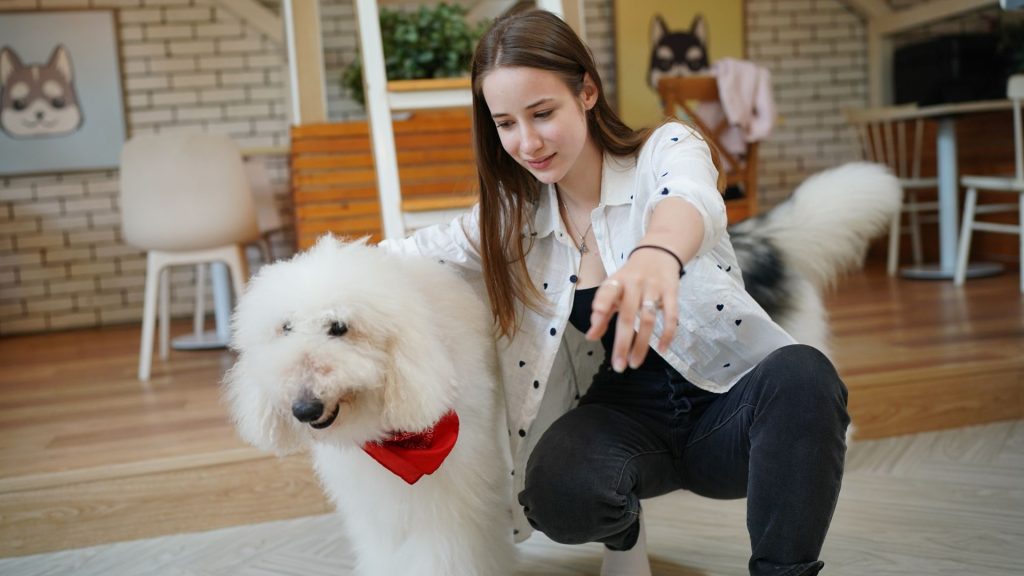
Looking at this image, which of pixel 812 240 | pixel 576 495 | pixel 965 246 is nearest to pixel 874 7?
pixel 965 246

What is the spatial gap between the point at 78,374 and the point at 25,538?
144 cm

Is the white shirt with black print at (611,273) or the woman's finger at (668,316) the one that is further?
the white shirt with black print at (611,273)

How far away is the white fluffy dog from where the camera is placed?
3.92 feet

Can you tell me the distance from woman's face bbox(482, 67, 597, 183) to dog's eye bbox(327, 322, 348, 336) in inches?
15.7

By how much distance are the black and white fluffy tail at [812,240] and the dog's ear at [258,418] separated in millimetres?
1146

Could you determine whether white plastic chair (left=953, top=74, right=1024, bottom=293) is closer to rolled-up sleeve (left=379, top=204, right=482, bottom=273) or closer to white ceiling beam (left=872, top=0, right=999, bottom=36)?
white ceiling beam (left=872, top=0, right=999, bottom=36)

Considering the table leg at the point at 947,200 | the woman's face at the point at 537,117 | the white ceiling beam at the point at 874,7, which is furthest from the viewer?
the white ceiling beam at the point at 874,7

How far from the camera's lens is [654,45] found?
5.24 metres

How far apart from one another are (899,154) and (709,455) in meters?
4.47

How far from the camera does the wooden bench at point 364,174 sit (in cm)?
295

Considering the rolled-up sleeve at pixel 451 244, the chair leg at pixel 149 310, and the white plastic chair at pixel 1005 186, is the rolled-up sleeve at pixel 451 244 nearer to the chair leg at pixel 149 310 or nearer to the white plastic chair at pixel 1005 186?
the chair leg at pixel 149 310

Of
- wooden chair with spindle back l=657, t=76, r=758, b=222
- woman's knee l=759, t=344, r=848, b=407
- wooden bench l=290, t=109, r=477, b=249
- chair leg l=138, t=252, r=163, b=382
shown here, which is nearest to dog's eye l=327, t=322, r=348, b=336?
woman's knee l=759, t=344, r=848, b=407

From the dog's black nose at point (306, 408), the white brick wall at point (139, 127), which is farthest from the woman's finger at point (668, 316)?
the white brick wall at point (139, 127)

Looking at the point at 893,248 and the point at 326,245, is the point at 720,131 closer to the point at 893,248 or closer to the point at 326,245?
the point at 893,248
